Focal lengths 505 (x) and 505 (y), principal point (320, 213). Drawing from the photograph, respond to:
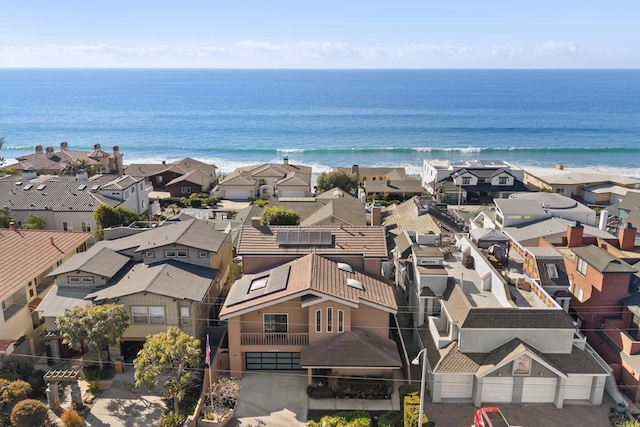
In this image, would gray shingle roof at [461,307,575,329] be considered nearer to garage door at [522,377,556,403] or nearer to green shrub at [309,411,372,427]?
garage door at [522,377,556,403]

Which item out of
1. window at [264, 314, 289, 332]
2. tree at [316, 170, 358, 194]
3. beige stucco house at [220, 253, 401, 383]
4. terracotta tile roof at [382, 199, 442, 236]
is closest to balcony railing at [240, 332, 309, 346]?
beige stucco house at [220, 253, 401, 383]

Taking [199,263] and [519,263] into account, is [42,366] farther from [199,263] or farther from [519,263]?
[519,263]

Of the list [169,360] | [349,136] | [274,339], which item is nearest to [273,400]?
[274,339]

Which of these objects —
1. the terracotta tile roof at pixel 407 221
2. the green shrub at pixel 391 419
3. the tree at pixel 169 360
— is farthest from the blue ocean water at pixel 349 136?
the tree at pixel 169 360

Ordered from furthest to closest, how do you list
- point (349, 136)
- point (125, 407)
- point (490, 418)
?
point (349, 136), point (125, 407), point (490, 418)

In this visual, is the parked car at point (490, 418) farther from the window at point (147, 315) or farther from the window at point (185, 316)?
the window at point (147, 315)

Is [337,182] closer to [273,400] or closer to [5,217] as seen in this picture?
[5,217]

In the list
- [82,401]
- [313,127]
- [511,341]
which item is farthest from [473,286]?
[313,127]
